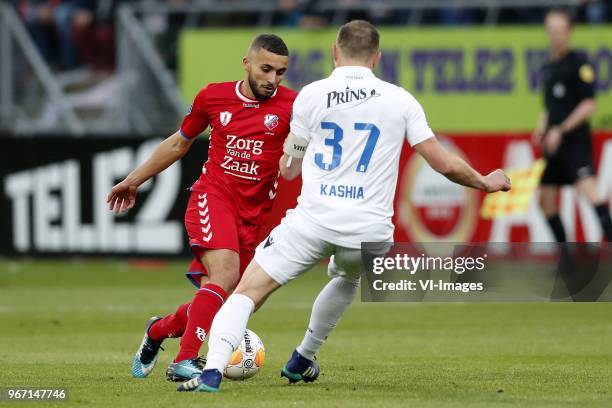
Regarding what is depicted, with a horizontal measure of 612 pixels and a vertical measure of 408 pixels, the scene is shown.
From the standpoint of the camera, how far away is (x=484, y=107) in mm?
19203

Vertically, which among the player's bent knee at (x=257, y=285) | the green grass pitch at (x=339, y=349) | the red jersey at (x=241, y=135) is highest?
the red jersey at (x=241, y=135)

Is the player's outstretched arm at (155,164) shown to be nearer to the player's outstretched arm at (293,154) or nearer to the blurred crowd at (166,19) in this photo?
the player's outstretched arm at (293,154)

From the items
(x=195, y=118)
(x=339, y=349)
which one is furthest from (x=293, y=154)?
(x=339, y=349)

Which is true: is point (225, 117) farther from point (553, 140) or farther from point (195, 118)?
point (553, 140)

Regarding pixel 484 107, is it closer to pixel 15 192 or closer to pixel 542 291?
pixel 15 192

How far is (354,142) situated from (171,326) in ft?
6.53

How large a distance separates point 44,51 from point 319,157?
1506cm

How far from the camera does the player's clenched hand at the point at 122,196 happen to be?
8.39 m

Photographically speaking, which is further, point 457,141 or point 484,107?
point 484,107

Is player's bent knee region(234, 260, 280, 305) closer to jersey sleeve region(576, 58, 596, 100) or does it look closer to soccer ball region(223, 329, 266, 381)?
soccer ball region(223, 329, 266, 381)

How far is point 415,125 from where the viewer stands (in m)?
7.26

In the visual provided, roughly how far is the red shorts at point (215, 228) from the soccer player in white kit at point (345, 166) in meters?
0.89

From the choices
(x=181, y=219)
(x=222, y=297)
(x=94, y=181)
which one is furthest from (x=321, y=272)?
(x=222, y=297)

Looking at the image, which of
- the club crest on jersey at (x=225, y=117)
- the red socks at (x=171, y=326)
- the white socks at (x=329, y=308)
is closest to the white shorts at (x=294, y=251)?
the white socks at (x=329, y=308)
